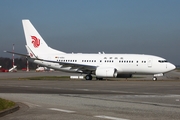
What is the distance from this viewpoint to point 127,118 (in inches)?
386

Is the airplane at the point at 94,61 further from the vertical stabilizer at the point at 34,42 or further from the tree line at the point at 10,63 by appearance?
the tree line at the point at 10,63

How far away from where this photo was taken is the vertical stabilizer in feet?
147

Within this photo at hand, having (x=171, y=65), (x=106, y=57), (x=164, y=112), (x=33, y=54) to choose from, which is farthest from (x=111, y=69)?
(x=164, y=112)

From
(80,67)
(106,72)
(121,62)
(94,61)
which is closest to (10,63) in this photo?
(80,67)

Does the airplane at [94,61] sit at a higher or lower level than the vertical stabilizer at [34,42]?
lower

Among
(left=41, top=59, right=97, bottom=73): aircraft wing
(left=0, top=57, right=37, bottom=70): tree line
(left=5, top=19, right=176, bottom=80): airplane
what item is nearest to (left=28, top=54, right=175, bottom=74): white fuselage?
(left=5, top=19, right=176, bottom=80): airplane

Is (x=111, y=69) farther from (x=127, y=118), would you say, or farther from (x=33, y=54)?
(x=127, y=118)

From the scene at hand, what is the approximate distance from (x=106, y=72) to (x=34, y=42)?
11.1 m

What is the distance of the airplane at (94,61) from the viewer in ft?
130

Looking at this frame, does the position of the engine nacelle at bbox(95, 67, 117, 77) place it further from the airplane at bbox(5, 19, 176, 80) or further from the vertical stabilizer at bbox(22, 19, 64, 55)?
the vertical stabilizer at bbox(22, 19, 64, 55)

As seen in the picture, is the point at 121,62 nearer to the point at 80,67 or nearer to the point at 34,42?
the point at 80,67

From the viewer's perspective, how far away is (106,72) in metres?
39.5

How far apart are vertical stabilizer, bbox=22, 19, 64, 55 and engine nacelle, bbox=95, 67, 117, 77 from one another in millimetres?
7826

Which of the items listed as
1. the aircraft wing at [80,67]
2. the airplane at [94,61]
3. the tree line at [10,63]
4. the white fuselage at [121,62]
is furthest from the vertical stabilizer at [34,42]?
the tree line at [10,63]
